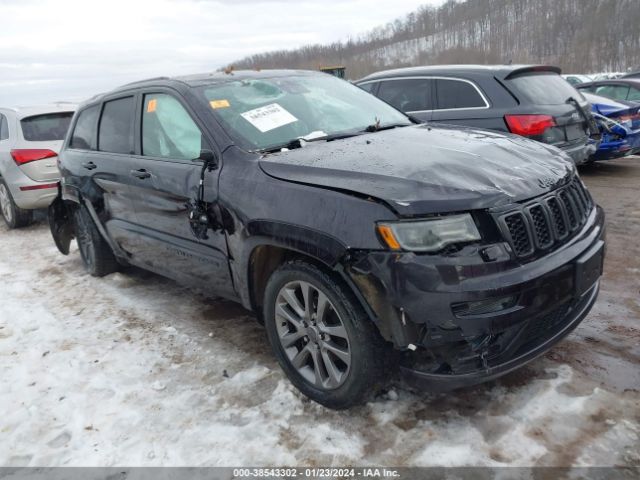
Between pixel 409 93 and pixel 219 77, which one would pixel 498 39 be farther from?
pixel 219 77

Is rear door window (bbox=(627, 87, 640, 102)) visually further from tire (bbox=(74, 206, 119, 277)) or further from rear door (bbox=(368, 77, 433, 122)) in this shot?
tire (bbox=(74, 206, 119, 277))

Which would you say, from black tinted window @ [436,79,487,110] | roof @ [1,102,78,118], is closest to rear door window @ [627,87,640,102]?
black tinted window @ [436,79,487,110]

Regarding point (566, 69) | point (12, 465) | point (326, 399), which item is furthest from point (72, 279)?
point (566, 69)

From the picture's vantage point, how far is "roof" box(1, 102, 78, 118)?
7.08 metres

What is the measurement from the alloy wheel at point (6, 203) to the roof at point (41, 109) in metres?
1.06

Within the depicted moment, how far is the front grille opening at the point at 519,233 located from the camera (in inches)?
88.5

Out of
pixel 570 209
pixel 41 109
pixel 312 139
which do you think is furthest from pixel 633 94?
pixel 41 109

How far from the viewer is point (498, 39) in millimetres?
97438

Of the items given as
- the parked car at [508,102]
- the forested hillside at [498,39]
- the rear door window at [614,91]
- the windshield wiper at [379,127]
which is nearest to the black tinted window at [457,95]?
the parked car at [508,102]

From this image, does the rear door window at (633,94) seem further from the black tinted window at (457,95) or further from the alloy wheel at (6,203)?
the alloy wheel at (6,203)

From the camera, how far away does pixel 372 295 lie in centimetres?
223

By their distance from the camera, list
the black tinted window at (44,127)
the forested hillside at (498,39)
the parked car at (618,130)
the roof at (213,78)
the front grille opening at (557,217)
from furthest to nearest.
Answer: the forested hillside at (498,39), the parked car at (618,130), the black tinted window at (44,127), the roof at (213,78), the front grille opening at (557,217)

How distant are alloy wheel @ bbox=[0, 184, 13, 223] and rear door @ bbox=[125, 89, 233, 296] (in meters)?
4.45

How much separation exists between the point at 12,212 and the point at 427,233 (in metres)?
6.92
